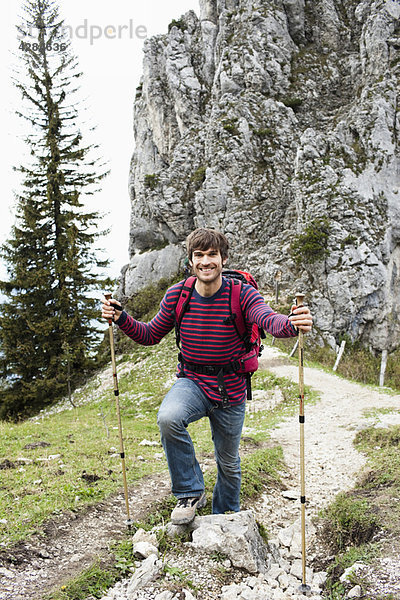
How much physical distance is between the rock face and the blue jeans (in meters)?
21.7

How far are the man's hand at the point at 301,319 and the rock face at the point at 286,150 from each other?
2251 centimetres

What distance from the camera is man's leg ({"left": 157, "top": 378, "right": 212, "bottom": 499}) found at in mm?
3918

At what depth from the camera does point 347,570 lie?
11.6ft

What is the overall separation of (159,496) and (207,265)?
10.6 ft

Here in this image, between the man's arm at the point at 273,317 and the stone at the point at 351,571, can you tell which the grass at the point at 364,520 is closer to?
the stone at the point at 351,571

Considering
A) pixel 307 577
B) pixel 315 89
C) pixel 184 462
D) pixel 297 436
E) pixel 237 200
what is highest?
pixel 315 89

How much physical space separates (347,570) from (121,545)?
213 cm

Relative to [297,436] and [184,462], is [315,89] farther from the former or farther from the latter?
[184,462]

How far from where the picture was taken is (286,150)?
3409 cm

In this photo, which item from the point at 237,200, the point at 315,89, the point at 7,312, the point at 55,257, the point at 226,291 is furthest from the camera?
the point at 315,89

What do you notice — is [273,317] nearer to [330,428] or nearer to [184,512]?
[184,512]

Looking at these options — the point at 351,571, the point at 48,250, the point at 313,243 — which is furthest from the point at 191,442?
the point at 313,243

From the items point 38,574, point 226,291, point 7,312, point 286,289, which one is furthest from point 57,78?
point 38,574

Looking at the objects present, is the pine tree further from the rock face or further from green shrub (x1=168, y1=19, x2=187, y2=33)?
green shrub (x1=168, y1=19, x2=187, y2=33)
